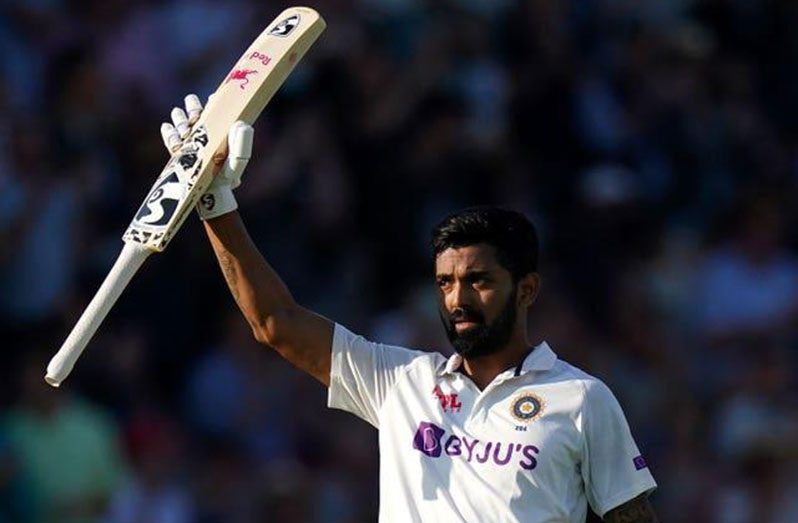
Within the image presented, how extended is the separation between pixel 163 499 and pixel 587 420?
3.42 metres

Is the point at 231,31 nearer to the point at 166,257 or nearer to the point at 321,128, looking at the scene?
the point at 321,128

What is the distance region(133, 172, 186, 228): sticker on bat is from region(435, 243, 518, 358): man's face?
706mm

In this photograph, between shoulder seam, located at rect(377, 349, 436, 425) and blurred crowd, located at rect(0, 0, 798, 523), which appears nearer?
shoulder seam, located at rect(377, 349, 436, 425)

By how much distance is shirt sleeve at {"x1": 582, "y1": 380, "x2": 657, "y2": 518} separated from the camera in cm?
516

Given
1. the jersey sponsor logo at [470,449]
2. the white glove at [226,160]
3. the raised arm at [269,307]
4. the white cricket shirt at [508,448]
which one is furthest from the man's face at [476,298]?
the white glove at [226,160]

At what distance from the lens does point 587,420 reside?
5.18 m

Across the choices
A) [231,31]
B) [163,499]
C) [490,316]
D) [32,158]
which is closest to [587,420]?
[490,316]

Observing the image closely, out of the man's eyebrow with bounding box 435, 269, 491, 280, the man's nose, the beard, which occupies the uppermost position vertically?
the man's eyebrow with bounding box 435, 269, 491, 280

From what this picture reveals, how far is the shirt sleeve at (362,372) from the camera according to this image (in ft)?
17.8

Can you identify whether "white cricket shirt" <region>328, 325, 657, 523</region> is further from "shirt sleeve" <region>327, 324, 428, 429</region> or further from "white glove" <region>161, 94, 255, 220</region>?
"white glove" <region>161, 94, 255, 220</region>

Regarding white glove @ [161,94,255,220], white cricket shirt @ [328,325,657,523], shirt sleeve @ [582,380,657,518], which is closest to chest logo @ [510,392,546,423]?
white cricket shirt @ [328,325,657,523]

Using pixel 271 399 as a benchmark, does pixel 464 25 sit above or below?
above

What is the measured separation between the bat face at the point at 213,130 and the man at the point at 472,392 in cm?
8

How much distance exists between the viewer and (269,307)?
546 cm
